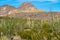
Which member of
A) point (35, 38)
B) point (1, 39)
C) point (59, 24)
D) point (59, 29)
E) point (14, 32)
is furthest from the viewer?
point (59, 24)

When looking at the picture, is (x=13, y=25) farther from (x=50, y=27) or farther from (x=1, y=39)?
(x=1, y=39)

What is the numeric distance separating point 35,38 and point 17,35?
146cm

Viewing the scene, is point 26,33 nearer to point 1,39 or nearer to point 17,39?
point 17,39

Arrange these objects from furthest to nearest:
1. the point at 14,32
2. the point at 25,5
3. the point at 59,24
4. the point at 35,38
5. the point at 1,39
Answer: the point at 25,5
the point at 59,24
the point at 14,32
the point at 35,38
the point at 1,39

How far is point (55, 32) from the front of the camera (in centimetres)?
1952

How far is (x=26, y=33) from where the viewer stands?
738 inches

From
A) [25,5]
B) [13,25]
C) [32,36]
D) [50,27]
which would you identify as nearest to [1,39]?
[32,36]

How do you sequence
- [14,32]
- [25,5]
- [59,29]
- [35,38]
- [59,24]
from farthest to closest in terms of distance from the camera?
[25,5] < [59,24] < [59,29] < [14,32] < [35,38]

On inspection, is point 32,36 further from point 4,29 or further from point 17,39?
point 4,29

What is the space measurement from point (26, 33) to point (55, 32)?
2.46 meters

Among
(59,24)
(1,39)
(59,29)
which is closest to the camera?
(1,39)

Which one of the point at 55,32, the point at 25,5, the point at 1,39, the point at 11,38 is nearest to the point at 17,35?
A: the point at 11,38

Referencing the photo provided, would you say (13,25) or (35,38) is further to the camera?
(13,25)

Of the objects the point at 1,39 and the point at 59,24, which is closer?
the point at 1,39
